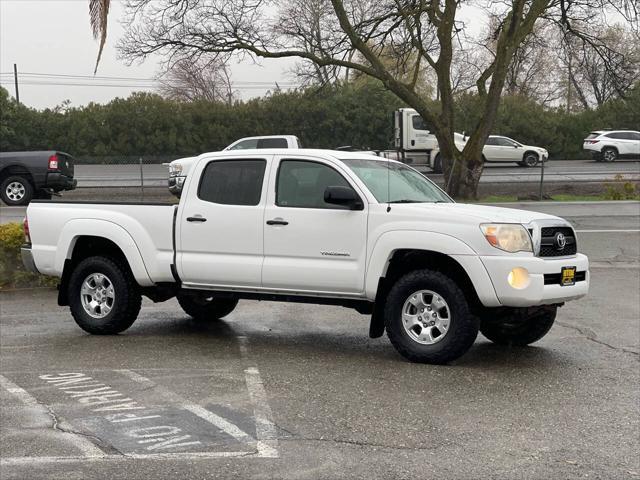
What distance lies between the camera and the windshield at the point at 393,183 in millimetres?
7949

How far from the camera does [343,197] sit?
7605mm

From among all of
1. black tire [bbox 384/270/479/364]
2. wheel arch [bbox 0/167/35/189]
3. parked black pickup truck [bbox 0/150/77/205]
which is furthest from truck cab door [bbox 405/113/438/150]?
black tire [bbox 384/270/479/364]

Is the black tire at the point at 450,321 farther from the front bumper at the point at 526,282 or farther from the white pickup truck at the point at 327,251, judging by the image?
the front bumper at the point at 526,282

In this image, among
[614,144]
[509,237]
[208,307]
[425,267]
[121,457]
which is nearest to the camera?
[121,457]

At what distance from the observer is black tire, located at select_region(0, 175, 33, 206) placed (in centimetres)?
2273

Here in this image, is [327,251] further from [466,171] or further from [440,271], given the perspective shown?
[466,171]

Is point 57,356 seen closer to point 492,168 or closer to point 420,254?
point 420,254

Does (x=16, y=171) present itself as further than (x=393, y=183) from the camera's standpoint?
Yes

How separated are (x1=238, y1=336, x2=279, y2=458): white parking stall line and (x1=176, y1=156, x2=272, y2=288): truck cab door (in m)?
0.92

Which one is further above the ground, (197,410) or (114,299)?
(114,299)

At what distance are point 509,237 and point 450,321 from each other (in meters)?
0.88

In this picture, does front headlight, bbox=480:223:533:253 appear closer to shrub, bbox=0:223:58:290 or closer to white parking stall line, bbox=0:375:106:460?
white parking stall line, bbox=0:375:106:460

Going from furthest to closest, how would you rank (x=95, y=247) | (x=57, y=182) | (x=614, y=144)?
(x=614, y=144), (x=57, y=182), (x=95, y=247)

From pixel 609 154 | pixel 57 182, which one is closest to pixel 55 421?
pixel 57 182
